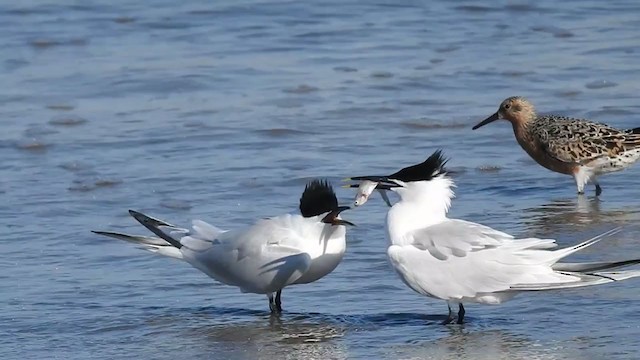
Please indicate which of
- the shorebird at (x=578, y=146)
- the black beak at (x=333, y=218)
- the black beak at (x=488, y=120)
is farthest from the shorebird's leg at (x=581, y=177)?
the black beak at (x=333, y=218)

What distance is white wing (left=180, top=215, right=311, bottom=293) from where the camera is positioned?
678 centimetres

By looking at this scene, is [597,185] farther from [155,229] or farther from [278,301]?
[155,229]

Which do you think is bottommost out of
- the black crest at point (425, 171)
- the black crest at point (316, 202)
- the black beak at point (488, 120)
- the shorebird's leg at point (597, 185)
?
the shorebird's leg at point (597, 185)

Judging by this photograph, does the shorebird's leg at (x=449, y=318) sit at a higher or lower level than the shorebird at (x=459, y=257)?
lower

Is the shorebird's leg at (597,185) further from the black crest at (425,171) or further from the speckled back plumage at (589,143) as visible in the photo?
the black crest at (425,171)

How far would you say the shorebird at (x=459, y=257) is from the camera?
618 centimetres

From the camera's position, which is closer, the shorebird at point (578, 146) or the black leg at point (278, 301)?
the black leg at point (278, 301)

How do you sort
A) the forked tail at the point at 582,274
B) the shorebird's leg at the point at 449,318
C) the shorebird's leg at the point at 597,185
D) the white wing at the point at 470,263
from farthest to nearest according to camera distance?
the shorebird's leg at the point at 597,185 < the shorebird's leg at the point at 449,318 < the white wing at the point at 470,263 < the forked tail at the point at 582,274

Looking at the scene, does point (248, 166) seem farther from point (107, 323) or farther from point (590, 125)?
point (107, 323)

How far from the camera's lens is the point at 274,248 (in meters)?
6.86

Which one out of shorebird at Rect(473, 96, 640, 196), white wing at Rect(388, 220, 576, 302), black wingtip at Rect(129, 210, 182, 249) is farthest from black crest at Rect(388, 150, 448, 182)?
shorebird at Rect(473, 96, 640, 196)

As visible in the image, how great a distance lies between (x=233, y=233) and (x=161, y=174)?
8.29ft

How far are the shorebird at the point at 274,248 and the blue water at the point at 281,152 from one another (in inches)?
6.8

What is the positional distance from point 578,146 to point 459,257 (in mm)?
3078
